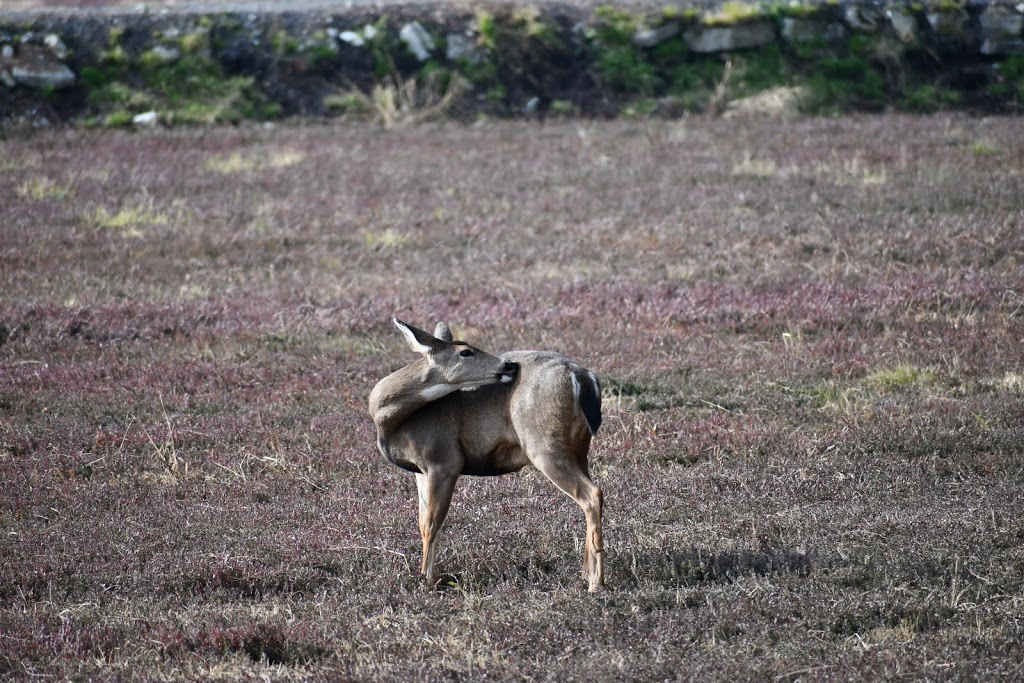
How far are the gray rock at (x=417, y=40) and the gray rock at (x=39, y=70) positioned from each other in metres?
7.59

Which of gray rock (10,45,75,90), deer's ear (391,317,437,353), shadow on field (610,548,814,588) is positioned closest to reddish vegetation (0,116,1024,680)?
shadow on field (610,548,814,588)

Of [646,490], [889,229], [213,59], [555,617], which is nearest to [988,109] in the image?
[889,229]

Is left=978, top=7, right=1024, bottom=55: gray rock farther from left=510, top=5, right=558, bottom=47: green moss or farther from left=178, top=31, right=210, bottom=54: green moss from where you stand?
left=178, top=31, right=210, bottom=54: green moss

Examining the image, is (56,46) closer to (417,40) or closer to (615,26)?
(417,40)

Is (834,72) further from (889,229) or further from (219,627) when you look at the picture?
(219,627)

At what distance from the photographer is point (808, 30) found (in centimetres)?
2900

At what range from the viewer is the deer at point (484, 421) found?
250 inches

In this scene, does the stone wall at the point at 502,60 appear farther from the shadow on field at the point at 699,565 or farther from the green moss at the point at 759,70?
the shadow on field at the point at 699,565

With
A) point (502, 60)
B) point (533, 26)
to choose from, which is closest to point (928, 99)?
point (533, 26)

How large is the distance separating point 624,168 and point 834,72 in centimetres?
974

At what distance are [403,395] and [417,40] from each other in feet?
77.4

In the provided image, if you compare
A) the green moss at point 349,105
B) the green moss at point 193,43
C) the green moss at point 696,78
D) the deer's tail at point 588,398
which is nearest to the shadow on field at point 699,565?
the deer's tail at point 588,398

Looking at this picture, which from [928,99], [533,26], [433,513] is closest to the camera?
[433,513]

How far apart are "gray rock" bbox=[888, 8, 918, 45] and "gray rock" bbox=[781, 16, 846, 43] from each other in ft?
4.04
